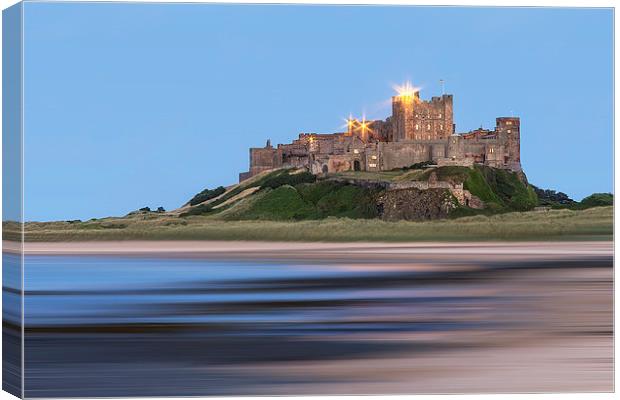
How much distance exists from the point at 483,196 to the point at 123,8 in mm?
5150

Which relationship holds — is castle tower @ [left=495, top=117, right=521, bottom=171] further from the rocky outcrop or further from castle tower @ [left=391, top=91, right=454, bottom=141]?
the rocky outcrop

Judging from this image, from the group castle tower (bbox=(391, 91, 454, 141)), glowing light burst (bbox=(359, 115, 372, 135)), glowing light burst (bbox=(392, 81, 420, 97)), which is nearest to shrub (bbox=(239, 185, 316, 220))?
glowing light burst (bbox=(359, 115, 372, 135))

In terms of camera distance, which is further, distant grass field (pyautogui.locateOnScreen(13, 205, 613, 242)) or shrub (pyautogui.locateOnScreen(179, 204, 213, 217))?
shrub (pyautogui.locateOnScreen(179, 204, 213, 217))

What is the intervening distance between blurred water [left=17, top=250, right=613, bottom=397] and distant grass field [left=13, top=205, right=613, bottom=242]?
1.04 feet

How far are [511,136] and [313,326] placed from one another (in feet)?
11.9

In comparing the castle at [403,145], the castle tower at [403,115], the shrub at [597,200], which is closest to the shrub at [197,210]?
the castle at [403,145]

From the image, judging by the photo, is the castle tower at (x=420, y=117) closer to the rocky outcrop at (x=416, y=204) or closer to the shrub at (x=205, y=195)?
the rocky outcrop at (x=416, y=204)

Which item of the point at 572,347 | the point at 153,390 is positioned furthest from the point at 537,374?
the point at 153,390

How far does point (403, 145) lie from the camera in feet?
54.6

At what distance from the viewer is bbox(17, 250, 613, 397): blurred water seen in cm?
1066

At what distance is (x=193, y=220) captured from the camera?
42.6 feet

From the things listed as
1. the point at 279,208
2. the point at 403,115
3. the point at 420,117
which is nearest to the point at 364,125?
the point at 403,115

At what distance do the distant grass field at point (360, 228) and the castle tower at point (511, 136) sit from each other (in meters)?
0.74

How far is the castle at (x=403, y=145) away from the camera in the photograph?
1355 centimetres
